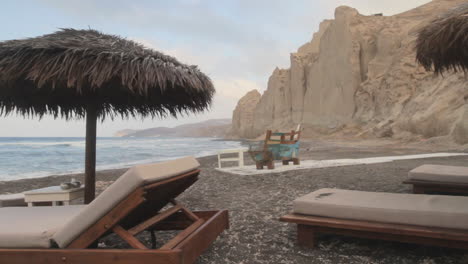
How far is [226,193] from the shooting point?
20.1ft

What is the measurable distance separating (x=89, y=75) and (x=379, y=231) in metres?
2.85

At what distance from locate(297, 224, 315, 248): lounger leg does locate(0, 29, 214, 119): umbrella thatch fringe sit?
1791 mm

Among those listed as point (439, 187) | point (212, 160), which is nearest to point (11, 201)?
point (439, 187)

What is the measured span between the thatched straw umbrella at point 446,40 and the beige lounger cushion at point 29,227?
154 inches

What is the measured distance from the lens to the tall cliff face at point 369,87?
21438 mm

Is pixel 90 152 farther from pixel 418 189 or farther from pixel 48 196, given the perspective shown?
pixel 418 189

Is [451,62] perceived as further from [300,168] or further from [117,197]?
[300,168]

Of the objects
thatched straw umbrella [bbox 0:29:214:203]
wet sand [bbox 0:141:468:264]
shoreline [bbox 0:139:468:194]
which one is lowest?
shoreline [bbox 0:139:468:194]

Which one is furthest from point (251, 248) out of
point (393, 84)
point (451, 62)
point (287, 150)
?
point (393, 84)

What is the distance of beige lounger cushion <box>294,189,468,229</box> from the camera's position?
2.53 m

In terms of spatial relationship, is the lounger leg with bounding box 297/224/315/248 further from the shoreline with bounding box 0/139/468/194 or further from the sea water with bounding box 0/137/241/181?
the sea water with bounding box 0/137/241/181

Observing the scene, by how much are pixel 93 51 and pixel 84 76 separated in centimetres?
28

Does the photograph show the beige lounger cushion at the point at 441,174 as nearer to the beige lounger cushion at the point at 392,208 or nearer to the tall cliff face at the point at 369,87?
the beige lounger cushion at the point at 392,208

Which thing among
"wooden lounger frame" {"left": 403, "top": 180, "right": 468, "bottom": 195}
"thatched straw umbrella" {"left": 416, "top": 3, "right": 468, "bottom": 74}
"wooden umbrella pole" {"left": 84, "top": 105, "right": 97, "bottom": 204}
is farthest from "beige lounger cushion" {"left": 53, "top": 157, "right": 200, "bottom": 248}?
"wooden lounger frame" {"left": 403, "top": 180, "right": 468, "bottom": 195}
